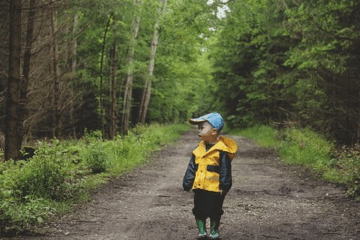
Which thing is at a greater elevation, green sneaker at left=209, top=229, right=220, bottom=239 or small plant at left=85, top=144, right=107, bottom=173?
green sneaker at left=209, top=229, right=220, bottom=239

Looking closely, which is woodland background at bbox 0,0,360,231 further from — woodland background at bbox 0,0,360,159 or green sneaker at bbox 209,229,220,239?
green sneaker at bbox 209,229,220,239

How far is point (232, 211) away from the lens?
7.12 m

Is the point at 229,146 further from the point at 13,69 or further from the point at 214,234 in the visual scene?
the point at 13,69

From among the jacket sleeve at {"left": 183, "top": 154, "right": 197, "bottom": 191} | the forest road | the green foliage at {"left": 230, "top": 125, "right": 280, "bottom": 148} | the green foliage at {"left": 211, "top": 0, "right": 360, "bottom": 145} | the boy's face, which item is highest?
the green foliage at {"left": 211, "top": 0, "right": 360, "bottom": 145}

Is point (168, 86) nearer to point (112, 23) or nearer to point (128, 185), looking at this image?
point (112, 23)

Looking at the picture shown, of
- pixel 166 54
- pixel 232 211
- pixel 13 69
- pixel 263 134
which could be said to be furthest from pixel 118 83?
pixel 232 211

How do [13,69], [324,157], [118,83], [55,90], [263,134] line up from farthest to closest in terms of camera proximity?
[118,83] → [263,134] → [55,90] → [324,157] → [13,69]

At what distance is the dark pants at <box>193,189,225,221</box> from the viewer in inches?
194

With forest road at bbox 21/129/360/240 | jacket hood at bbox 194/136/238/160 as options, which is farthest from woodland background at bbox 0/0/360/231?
jacket hood at bbox 194/136/238/160

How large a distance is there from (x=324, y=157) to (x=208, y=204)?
897 cm

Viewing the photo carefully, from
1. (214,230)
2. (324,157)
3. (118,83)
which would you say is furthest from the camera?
(118,83)

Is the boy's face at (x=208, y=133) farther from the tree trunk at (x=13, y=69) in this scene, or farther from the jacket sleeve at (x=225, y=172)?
the tree trunk at (x=13, y=69)

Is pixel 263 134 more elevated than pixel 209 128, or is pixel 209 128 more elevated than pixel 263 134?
pixel 209 128

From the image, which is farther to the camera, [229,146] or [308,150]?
[308,150]
